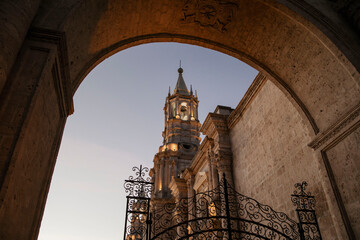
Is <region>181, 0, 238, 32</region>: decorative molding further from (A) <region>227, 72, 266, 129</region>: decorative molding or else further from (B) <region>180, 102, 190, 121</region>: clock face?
(B) <region>180, 102, 190, 121</region>: clock face

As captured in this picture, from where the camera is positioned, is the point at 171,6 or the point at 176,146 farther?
the point at 176,146

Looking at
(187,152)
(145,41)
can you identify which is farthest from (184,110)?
(145,41)

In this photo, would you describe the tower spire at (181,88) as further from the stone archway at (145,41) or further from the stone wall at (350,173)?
the stone wall at (350,173)

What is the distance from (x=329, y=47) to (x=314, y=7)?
101cm

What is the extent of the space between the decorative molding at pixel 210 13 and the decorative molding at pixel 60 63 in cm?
326

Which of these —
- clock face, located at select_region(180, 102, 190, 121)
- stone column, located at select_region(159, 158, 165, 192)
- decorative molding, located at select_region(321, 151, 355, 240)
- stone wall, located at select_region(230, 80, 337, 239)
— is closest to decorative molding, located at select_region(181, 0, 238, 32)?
stone wall, located at select_region(230, 80, 337, 239)

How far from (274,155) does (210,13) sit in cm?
584

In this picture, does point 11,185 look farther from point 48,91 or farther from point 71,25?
point 71,25

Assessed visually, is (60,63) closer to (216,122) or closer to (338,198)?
(338,198)

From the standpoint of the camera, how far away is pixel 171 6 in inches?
253

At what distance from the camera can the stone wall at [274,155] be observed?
8188mm

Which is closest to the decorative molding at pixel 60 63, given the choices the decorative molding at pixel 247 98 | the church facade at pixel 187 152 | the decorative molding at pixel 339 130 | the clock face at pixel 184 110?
the decorative molding at pixel 339 130

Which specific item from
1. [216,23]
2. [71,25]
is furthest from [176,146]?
[71,25]

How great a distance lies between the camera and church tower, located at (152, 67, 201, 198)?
93.1 ft
